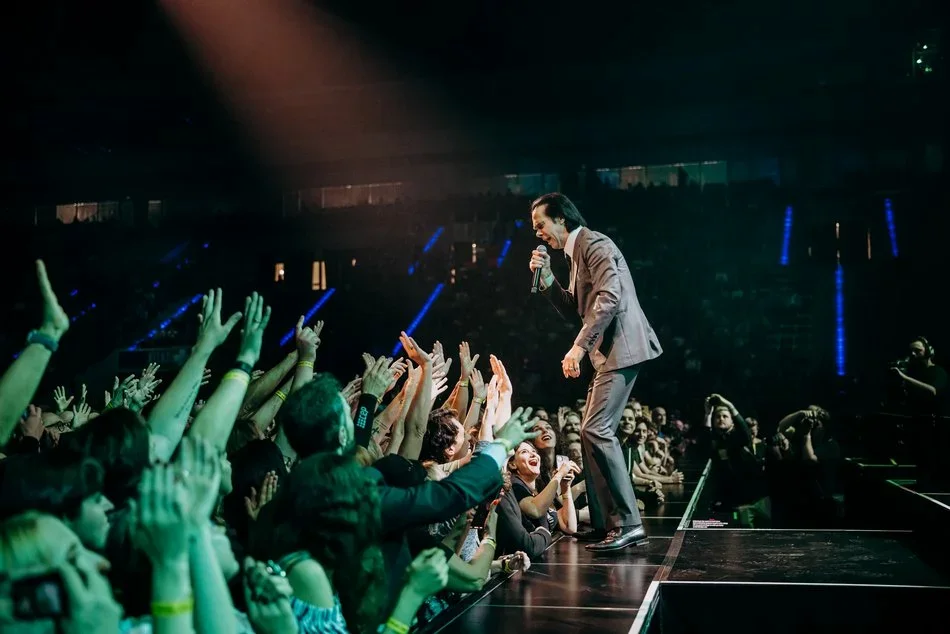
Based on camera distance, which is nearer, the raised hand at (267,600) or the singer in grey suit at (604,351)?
the raised hand at (267,600)

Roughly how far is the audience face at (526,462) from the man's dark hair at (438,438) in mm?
754

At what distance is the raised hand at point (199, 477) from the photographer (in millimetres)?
1403

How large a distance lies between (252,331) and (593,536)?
2.70 metres

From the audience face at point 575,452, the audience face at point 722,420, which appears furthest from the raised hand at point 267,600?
the audience face at point 722,420

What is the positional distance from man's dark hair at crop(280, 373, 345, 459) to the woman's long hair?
11cm

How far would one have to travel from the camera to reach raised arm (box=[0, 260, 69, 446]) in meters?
1.98

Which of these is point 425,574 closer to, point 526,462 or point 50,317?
point 50,317

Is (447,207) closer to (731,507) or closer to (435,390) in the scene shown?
(731,507)

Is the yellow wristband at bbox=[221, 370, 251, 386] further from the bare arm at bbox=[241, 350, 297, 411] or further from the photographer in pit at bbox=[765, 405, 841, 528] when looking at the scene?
the photographer in pit at bbox=[765, 405, 841, 528]

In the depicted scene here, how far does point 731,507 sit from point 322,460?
5.47 metres

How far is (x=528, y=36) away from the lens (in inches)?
625

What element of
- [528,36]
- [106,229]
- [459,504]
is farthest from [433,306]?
[459,504]

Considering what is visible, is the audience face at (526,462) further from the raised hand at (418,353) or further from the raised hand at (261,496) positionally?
the raised hand at (261,496)

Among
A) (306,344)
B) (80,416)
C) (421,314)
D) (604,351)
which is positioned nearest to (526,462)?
(604,351)
